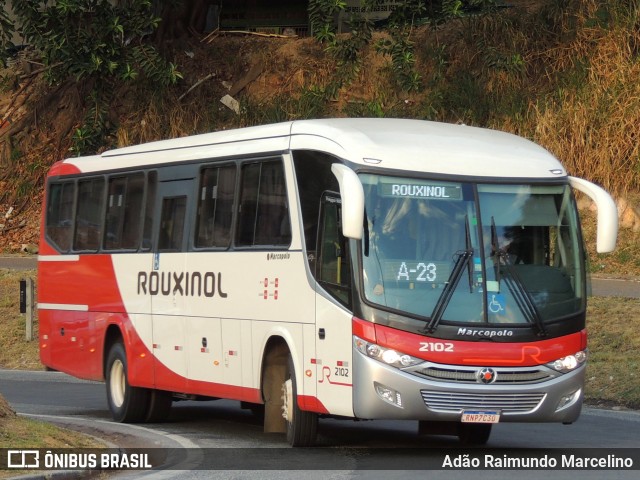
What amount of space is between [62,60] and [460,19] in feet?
28.7

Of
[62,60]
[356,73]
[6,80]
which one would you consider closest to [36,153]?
[6,80]

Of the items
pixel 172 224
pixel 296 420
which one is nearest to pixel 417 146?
pixel 296 420

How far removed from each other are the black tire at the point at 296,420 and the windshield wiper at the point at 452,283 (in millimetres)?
1784

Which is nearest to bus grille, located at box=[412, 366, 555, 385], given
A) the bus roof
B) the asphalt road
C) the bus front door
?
the asphalt road

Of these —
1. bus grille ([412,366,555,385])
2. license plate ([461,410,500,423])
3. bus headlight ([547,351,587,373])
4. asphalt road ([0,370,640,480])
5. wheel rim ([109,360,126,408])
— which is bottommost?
asphalt road ([0,370,640,480])

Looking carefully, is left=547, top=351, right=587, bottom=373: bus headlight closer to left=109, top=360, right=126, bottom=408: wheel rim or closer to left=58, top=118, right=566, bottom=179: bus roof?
left=58, top=118, right=566, bottom=179: bus roof

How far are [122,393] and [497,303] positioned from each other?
6.45 metres

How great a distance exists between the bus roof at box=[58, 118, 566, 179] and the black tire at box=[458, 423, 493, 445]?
277 cm

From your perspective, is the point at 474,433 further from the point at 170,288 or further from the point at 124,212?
the point at 124,212

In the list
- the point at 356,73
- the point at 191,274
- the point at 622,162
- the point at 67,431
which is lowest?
the point at 67,431

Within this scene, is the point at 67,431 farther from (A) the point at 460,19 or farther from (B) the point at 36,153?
(B) the point at 36,153

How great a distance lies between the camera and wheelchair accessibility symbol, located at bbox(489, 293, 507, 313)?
1277 centimetres

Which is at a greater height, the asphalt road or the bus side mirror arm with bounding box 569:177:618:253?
the bus side mirror arm with bounding box 569:177:618:253

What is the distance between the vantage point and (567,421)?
512 inches
